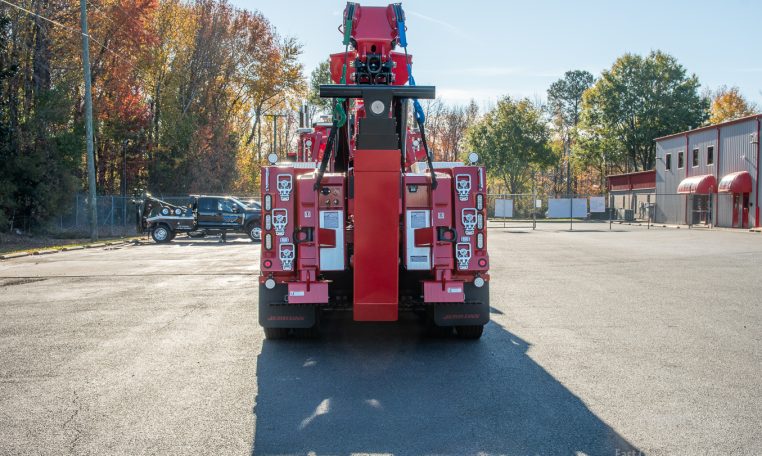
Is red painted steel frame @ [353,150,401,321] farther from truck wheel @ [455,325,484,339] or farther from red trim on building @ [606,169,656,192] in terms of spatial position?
red trim on building @ [606,169,656,192]

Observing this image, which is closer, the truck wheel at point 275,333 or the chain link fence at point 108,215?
the truck wheel at point 275,333

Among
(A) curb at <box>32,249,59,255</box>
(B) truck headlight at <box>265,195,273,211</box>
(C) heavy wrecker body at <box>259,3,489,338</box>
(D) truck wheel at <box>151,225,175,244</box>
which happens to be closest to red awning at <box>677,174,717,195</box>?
(D) truck wheel at <box>151,225,175,244</box>

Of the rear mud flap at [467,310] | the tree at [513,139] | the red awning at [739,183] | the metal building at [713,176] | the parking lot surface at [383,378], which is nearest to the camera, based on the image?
the parking lot surface at [383,378]

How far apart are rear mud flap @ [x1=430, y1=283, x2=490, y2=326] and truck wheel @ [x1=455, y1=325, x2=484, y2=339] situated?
0.35m

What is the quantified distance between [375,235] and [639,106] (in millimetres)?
73346

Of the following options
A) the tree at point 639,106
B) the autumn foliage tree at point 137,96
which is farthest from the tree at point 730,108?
the autumn foliage tree at point 137,96

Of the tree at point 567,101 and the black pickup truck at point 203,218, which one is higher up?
the tree at point 567,101

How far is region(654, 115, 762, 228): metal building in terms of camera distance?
43.0 meters

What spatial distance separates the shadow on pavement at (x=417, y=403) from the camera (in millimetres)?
4895

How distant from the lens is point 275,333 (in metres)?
8.60

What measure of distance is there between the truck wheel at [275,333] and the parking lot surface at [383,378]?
0.34 feet

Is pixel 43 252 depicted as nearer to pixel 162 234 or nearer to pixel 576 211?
pixel 162 234

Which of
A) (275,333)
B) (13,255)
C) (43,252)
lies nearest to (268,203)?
(275,333)

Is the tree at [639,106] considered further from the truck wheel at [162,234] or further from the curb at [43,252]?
the curb at [43,252]
